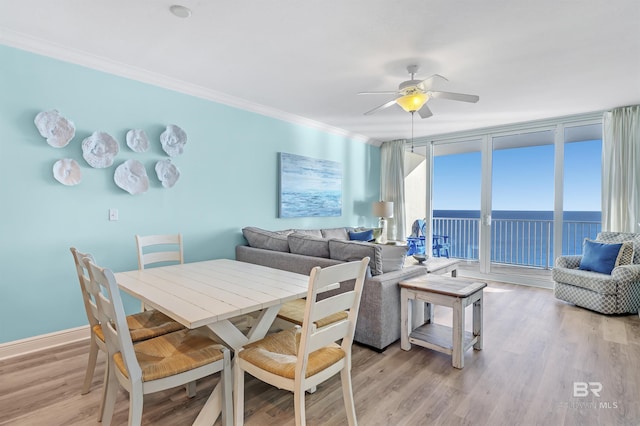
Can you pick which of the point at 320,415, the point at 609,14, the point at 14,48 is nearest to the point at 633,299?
the point at 609,14

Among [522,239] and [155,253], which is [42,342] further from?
[522,239]

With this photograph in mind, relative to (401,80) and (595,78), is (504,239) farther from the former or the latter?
(401,80)

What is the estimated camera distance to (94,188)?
9.47 feet

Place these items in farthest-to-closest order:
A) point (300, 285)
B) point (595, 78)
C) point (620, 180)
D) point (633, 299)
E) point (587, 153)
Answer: point (587, 153) → point (620, 180) → point (633, 299) → point (595, 78) → point (300, 285)

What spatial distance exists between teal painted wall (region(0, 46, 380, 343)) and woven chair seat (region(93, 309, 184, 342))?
1.21 metres

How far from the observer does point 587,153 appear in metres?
4.70

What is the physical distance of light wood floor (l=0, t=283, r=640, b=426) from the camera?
183cm

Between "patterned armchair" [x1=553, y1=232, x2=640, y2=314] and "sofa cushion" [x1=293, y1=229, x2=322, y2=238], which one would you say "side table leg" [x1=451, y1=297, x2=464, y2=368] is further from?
"sofa cushion" [x1=293, y1=229, x2=322, y2=238]

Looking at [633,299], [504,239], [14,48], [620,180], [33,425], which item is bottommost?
[33,425]

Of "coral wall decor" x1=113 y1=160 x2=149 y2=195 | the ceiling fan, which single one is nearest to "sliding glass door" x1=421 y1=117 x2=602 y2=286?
the ceiling fan

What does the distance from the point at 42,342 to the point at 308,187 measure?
3422 millimetres

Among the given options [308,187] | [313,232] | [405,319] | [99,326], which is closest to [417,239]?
[313,232]

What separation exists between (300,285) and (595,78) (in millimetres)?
3599

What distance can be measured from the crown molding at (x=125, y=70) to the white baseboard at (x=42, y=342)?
7.60 ft
